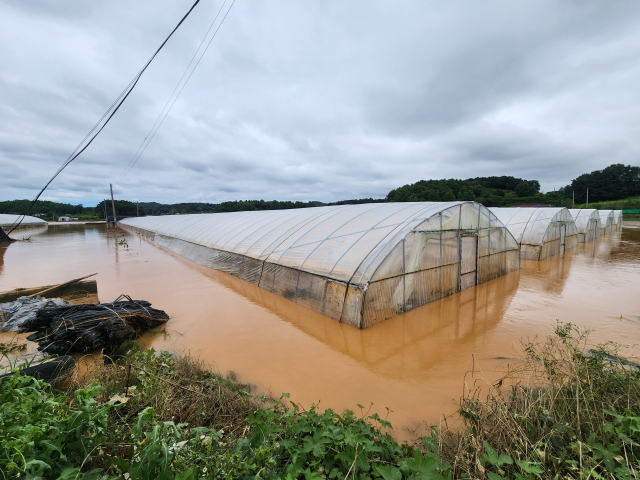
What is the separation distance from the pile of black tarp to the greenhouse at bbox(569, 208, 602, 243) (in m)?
31.9

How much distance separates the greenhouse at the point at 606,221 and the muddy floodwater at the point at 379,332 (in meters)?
24.6

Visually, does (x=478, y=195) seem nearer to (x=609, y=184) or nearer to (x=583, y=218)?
(x=609, y=184)

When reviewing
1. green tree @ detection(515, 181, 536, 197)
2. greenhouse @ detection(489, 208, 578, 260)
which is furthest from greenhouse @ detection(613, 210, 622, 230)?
green tree @ detection(515, 181, 536, 197)

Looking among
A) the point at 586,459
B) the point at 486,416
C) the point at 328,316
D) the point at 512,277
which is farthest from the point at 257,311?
the point at 512,277

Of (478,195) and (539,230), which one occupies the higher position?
(478,195)

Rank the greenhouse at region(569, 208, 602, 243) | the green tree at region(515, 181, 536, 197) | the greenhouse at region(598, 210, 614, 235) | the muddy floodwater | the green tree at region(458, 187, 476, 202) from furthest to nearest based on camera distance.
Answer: the green tree at region(515, 181, 536, 197)
the green tree at region(458, 187, 476, 202)
the greenhouse at region(598, 210, 614, 235)
the greenhouse at region(569, 208, 602, 243)
the muddy floodwater

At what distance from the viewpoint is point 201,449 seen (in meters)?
2.49

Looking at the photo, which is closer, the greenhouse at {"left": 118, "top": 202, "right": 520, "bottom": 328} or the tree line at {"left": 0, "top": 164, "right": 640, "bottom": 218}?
the greenhouse at {"left": 118, "top": 202, "right": 520, "bottom": 328}

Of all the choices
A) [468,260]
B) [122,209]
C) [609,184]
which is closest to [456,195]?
[609,184]

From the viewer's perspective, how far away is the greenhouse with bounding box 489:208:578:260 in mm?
16594

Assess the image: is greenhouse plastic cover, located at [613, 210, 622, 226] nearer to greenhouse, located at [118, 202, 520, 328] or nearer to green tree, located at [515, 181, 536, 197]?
green tree, located at [515, 181, 536, 197]

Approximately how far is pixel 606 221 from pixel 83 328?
147ft

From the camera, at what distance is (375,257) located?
7219 millimetres

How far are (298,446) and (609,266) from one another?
60.9ft
